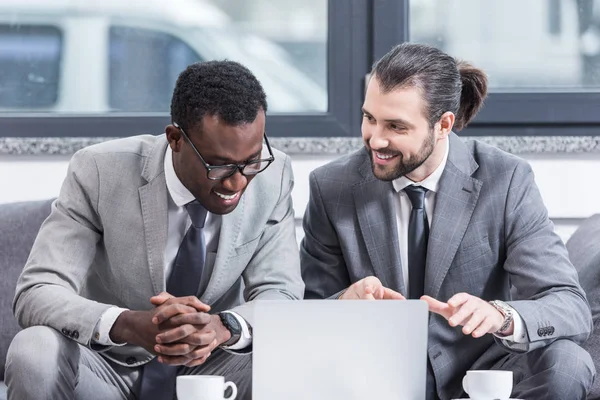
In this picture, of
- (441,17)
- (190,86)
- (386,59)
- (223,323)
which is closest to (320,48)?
(441,17)

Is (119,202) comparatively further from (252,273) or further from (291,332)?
(291,332)

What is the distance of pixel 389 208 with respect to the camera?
7.65ft

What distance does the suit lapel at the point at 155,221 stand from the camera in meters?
2.15

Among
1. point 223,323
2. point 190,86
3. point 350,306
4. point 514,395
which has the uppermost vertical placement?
point 190,86

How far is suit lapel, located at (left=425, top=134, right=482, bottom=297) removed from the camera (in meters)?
2.28

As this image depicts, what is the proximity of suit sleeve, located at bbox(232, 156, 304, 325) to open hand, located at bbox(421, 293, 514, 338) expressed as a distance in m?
0.39

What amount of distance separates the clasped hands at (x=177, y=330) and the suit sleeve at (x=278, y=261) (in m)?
0.30

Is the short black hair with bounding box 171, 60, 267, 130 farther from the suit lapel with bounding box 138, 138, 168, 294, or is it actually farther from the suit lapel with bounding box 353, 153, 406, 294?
the suit lapel with bounding box 353, 153, 406, 294

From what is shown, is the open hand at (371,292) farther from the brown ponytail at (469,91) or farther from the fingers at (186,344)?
the brown ponytail at (469,91)

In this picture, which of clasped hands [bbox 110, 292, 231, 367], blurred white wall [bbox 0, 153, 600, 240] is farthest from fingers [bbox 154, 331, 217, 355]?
blurred white wall [bbox 0, 153, 600, 240]

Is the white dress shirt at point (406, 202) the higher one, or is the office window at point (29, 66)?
the office window at point (29, 66)

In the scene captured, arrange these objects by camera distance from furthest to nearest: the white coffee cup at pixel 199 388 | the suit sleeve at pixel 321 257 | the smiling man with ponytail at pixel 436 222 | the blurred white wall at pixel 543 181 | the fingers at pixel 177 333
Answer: the blurred white wall at pixel 543 181, the suit sleeve at pixel 321 257, the smiling man with ponytail at pixel 436 222, the fingers at pixel 177 333, the white coffee cup at pixel 199 388

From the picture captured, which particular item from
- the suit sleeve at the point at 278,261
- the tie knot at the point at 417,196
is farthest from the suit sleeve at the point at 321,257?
the tie knot at the point at 417,196

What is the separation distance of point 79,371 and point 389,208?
0.82 m
